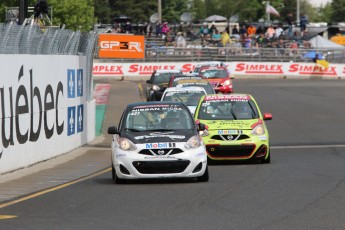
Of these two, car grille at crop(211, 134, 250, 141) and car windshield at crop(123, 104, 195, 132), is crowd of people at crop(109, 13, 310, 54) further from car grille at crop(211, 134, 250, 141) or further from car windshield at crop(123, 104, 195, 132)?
car windshield at crop(123, 104, 195, 132)

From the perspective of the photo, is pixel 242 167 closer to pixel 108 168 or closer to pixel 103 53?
Result: pixel 108 168

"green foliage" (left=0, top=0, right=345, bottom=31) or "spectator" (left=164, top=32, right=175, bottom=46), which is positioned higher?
"green foliage" (left=0, top=0, right=345, bottom=31)

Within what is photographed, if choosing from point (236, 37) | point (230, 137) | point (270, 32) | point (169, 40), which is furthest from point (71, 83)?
point (270, 32)

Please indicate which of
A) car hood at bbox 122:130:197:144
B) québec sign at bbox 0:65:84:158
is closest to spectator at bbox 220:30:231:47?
québec sign at bbox 0:65:84:158

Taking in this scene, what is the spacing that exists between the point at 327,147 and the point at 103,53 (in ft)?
79.2

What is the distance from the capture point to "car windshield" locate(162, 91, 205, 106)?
28109mm

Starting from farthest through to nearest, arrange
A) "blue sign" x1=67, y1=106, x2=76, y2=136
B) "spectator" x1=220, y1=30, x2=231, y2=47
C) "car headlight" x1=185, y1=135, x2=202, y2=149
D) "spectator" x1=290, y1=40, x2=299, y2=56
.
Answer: "spectator" x1=220, y1=30, x2=231, y2=47 → "spectator" x1=290, y1=40, x2=299, y2=56 → "blue sign" x1=67, y1=106, x2=76, y2=136 → "car headlight" x1=185, y1=135, x2=202, y2=149

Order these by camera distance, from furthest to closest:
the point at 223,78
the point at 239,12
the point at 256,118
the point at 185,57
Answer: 1. the point at 239,12
2. the point at 185,57
3. the point at 223,78
4. the point at 256,118

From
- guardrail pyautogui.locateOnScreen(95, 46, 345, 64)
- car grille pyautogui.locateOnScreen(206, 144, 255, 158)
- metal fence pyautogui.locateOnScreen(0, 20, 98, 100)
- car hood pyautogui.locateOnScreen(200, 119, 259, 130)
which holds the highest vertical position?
metal fence pyautogui.locateOnScreen(0, 20, 98, 100)

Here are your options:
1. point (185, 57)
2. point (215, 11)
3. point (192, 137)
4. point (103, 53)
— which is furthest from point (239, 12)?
point (192, 137)

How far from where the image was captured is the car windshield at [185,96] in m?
28.1

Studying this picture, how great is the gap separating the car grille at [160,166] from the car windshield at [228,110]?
4.84 m

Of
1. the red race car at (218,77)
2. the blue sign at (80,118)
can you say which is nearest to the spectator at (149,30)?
the red race car at (218,77)

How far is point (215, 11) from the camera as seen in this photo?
158 meters
